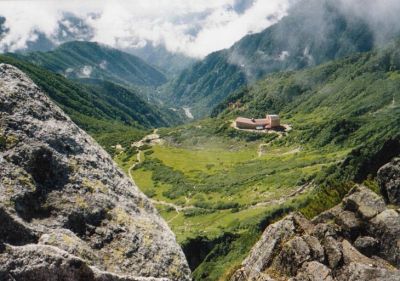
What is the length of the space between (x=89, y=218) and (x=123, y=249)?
1246 millimetres

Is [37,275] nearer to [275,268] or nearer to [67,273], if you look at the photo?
[67,273]

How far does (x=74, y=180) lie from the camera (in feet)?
44.2

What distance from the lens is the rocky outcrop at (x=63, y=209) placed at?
1066cm

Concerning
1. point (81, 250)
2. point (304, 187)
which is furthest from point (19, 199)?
point (304, 187)

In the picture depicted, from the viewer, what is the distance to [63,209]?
12602 millimetres

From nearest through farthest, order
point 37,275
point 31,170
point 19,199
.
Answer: point 37,275 < point 19,199 < point 31,170

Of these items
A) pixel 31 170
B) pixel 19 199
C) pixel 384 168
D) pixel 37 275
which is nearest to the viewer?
pixel 37 275

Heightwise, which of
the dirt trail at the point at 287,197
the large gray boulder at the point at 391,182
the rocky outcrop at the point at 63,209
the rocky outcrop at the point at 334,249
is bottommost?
the dirt trail at the point at 287,197

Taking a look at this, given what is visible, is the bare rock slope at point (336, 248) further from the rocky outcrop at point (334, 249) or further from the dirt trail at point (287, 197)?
the dirt trail at point (287, 197)

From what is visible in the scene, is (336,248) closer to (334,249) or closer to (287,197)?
(334,249)

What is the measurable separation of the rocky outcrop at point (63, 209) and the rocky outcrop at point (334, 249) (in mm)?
8182

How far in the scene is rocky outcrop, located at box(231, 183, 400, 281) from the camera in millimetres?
20719

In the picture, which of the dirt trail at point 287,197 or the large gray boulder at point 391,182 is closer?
the large gray boulder at point 391,182

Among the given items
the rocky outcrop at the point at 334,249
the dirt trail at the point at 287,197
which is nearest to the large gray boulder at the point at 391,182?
the rocky outcrop at the point at 334,249
